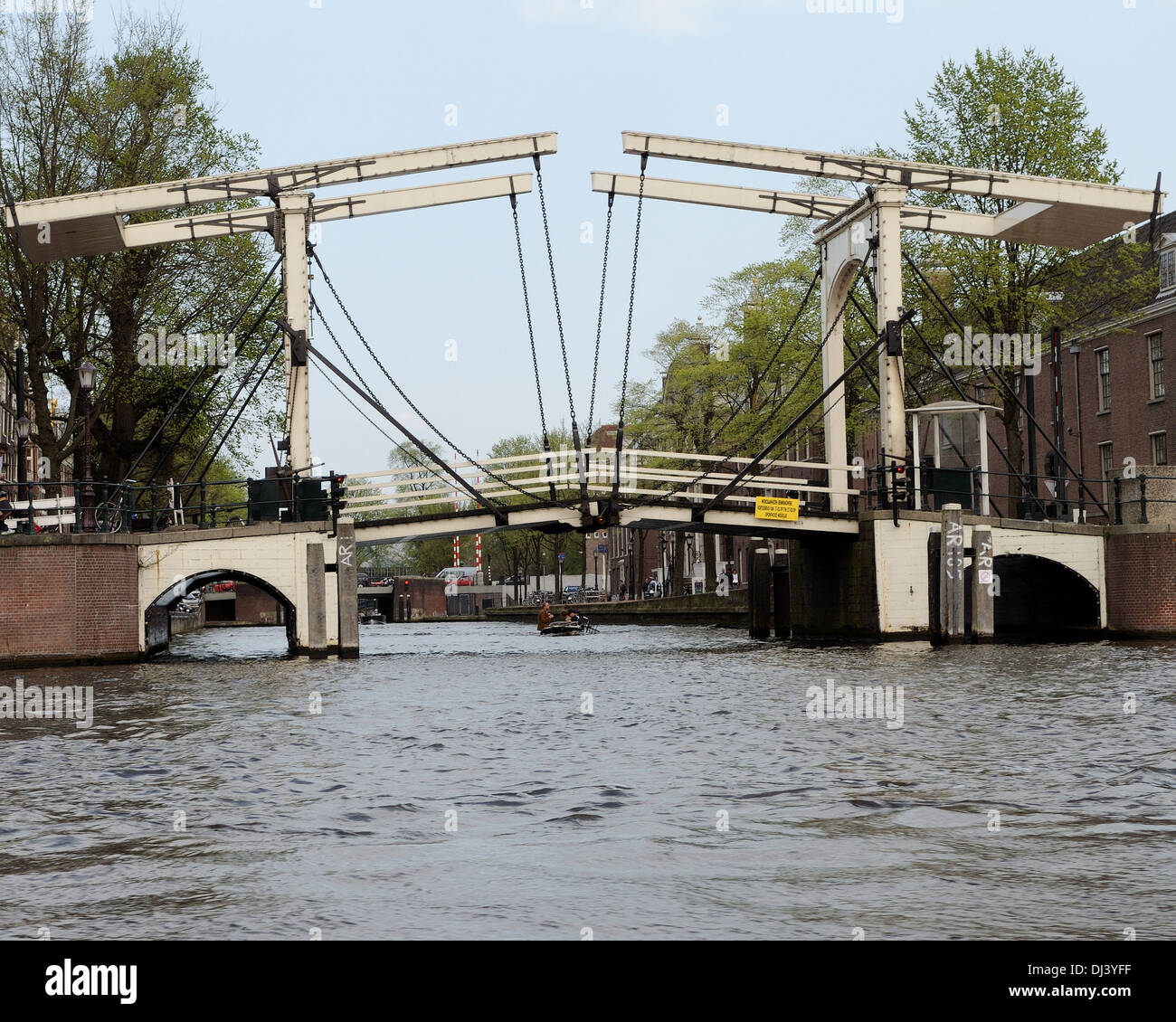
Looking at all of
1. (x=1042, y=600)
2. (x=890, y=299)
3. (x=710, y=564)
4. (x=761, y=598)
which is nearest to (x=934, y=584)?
(x=890, y=299)

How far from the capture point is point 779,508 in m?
25.0

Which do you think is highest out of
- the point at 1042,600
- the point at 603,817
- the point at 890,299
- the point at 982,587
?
the point at 890,299

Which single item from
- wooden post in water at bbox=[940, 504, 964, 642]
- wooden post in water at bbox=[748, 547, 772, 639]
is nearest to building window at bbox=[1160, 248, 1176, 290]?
wooden post in water at bbox=[748, 547, 772, 639]

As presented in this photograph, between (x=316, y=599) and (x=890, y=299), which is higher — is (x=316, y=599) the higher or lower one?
the lower one

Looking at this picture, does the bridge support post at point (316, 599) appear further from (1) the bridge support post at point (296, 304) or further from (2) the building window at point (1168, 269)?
(2) the building window at point (1168, 269)

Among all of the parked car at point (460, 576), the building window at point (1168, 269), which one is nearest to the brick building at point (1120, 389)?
the building window at point (1168, 269)

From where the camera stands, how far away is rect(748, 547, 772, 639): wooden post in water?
3241 centimetres

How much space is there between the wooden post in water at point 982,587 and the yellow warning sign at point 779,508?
3148 millimetres

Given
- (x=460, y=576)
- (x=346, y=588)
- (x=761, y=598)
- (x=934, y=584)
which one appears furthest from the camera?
(x=460, y=576)

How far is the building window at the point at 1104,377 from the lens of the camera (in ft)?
134

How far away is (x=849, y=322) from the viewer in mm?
33688

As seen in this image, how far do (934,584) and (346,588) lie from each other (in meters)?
10.3

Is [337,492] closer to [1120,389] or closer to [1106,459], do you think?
[1120,389]
